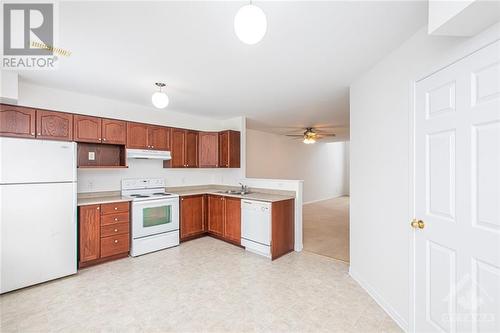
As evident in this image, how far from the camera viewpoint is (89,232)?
320 cm

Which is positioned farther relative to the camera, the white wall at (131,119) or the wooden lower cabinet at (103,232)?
the white wall at (131,119)

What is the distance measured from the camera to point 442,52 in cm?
165

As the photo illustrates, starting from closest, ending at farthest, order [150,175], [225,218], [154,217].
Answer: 1. [154,217]
2. [225,218]
3. [150,175]

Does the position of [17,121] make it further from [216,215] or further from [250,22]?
[250,22]

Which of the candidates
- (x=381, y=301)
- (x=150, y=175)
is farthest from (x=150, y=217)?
(x=381, y=301)

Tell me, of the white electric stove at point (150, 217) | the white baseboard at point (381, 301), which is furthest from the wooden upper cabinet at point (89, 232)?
the white baseboard at point (381, 301)

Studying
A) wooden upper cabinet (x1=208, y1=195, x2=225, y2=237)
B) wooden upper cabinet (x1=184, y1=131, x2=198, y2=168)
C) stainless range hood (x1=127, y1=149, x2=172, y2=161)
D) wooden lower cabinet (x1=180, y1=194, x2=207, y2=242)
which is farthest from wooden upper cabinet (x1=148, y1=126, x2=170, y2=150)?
wooden upper cabinet (x1=208, y1=195, x2=225, y2=237)

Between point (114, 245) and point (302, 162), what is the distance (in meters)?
7.01

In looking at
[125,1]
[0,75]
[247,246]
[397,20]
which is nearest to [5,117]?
→ [0,75]

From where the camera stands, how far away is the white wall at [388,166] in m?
1.89

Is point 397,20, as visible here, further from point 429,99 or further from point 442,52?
point 429,99

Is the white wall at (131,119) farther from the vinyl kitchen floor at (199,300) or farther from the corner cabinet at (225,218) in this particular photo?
the vinyl kitchen floor at (199,300)

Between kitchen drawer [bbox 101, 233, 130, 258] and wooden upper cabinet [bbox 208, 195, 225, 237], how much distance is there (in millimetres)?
1588

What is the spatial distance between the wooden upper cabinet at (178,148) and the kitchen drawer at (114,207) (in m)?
1.19
